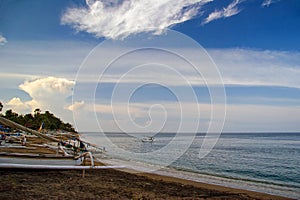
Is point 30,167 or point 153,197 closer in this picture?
point 153,197

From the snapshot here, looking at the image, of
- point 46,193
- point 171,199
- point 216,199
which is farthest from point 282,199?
point 46,193

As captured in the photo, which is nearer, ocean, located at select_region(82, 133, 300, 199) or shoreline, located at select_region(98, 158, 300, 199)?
shoreline, located at select_region(98, 158, 300, 199)

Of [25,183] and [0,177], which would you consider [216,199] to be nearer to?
[25,183]

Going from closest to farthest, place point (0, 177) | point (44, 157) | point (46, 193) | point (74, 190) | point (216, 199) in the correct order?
point (46, 193)
point (74, 190)
point (0, 177)
point (216, 199)
point (44, 157)

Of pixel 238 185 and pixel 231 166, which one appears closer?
pixel 238 185

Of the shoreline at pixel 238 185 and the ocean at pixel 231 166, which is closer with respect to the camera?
the shoreline at pixel 238 185

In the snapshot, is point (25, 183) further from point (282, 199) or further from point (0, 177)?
point (282, 199)

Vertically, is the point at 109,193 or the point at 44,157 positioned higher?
the point at 44,157

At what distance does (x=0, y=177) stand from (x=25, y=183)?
3.44 feet

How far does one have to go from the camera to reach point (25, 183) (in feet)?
22.3

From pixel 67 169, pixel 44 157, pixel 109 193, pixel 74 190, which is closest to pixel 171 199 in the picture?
pixel 109 193

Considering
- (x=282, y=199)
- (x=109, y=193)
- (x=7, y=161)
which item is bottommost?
(x=282, y=199)

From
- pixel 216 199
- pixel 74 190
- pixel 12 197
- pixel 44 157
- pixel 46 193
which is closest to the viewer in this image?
pixel 12 197

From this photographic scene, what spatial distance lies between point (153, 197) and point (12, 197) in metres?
3.36
